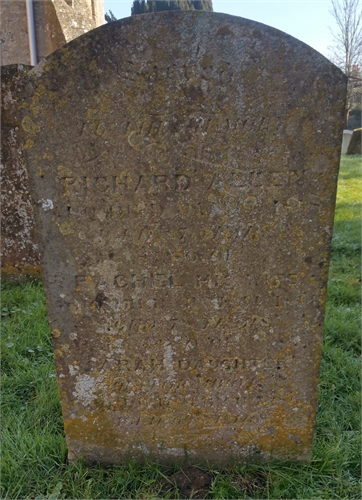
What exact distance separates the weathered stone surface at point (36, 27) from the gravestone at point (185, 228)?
6.00 metres

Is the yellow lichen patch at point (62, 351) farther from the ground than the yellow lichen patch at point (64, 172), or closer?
closer

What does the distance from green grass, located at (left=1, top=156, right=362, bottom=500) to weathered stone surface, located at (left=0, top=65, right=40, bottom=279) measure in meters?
1.05

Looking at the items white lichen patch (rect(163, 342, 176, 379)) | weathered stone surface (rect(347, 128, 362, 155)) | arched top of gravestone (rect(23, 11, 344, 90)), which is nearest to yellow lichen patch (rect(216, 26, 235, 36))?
arched top of gravestone (rect(23, 11, 344, 90))

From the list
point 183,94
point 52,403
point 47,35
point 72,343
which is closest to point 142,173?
point 183,94

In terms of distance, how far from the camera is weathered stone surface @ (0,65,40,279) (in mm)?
3707

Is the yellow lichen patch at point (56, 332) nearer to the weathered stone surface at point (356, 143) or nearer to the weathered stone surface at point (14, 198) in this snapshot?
the weathered stone surface at point (14, 198)

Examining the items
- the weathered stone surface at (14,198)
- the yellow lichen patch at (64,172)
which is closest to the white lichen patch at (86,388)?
the yellow lichen patch at (64,172)

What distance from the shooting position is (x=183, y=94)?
155 centimetres

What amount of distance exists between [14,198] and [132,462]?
9.64ft

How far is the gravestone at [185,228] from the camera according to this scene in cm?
152

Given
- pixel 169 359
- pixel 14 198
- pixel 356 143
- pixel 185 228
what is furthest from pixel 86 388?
pixel 356 143

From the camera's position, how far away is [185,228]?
171cm

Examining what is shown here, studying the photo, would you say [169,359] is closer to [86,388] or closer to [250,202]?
[86,388]

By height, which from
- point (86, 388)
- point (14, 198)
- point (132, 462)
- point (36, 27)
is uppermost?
point (36, 27)
